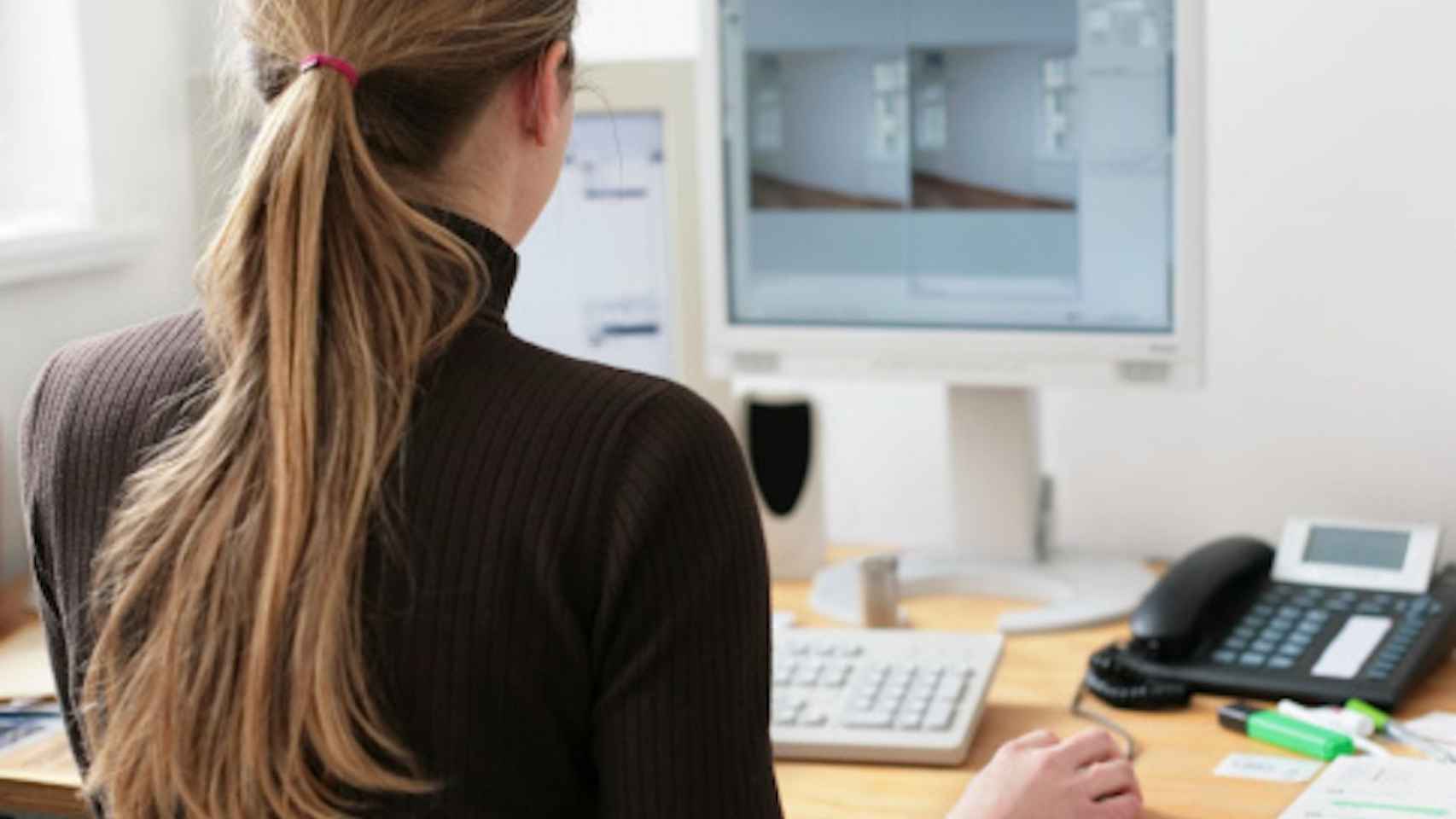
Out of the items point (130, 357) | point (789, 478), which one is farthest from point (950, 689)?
point (130, 357)

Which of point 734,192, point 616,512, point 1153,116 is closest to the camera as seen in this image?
point 616,512

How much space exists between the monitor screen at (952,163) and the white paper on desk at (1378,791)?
0.50m

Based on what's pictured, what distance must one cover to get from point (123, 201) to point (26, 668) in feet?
1.96

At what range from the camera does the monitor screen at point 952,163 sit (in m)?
1.79

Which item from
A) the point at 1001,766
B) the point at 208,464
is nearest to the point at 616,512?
the point at 208,464

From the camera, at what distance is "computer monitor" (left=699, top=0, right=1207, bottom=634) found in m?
1.78

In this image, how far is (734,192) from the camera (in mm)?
1943

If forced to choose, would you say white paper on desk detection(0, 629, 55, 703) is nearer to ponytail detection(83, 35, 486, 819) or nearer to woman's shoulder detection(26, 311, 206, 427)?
woman's shoulder detection(26, 311, 206, 427)

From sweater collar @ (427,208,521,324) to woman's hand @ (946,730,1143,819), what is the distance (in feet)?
1.49

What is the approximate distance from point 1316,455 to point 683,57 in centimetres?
70

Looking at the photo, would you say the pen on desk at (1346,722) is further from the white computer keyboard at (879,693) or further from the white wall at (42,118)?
the white wall at (42,118)

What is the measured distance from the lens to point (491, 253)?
108 centimetres

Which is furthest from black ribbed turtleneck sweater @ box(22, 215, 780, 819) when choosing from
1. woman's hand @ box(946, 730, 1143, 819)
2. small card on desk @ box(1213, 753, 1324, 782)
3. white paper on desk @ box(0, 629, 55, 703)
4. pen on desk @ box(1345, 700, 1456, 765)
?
white paper on desk @ box(0, 629, 55, 703)

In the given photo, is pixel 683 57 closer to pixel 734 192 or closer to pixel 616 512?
pixel 734 192
